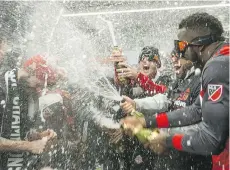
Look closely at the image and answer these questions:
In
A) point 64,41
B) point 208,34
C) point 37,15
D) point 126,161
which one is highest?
point 37,15

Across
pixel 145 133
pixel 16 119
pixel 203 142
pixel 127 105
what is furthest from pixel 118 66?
pixel 203 142

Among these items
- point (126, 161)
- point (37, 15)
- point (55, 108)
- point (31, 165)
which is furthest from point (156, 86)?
point (37, 15)

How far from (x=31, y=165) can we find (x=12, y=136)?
33 centimetres

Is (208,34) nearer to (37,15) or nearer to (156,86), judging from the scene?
(156,86)

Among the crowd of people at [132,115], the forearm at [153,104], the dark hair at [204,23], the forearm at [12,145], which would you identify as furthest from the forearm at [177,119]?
the forearm at [12,145]

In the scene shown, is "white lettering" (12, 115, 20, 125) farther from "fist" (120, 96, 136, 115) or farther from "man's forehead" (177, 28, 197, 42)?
"man's forehead" (177, 28, 197, 42)

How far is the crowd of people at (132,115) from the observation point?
221 centimetres

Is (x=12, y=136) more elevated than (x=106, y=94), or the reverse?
(x=106, y=94)

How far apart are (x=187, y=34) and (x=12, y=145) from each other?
1712mm

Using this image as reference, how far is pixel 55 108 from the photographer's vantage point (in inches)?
131

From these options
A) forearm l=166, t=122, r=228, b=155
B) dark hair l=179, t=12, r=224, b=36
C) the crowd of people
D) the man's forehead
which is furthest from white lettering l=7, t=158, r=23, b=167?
dark hair l=179, t=12, r=224, b=36

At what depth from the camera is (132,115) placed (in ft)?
10.4

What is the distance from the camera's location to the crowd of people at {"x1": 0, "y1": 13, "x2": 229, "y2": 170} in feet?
7.27

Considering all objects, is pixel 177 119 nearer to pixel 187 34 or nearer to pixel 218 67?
pixel 187 34
